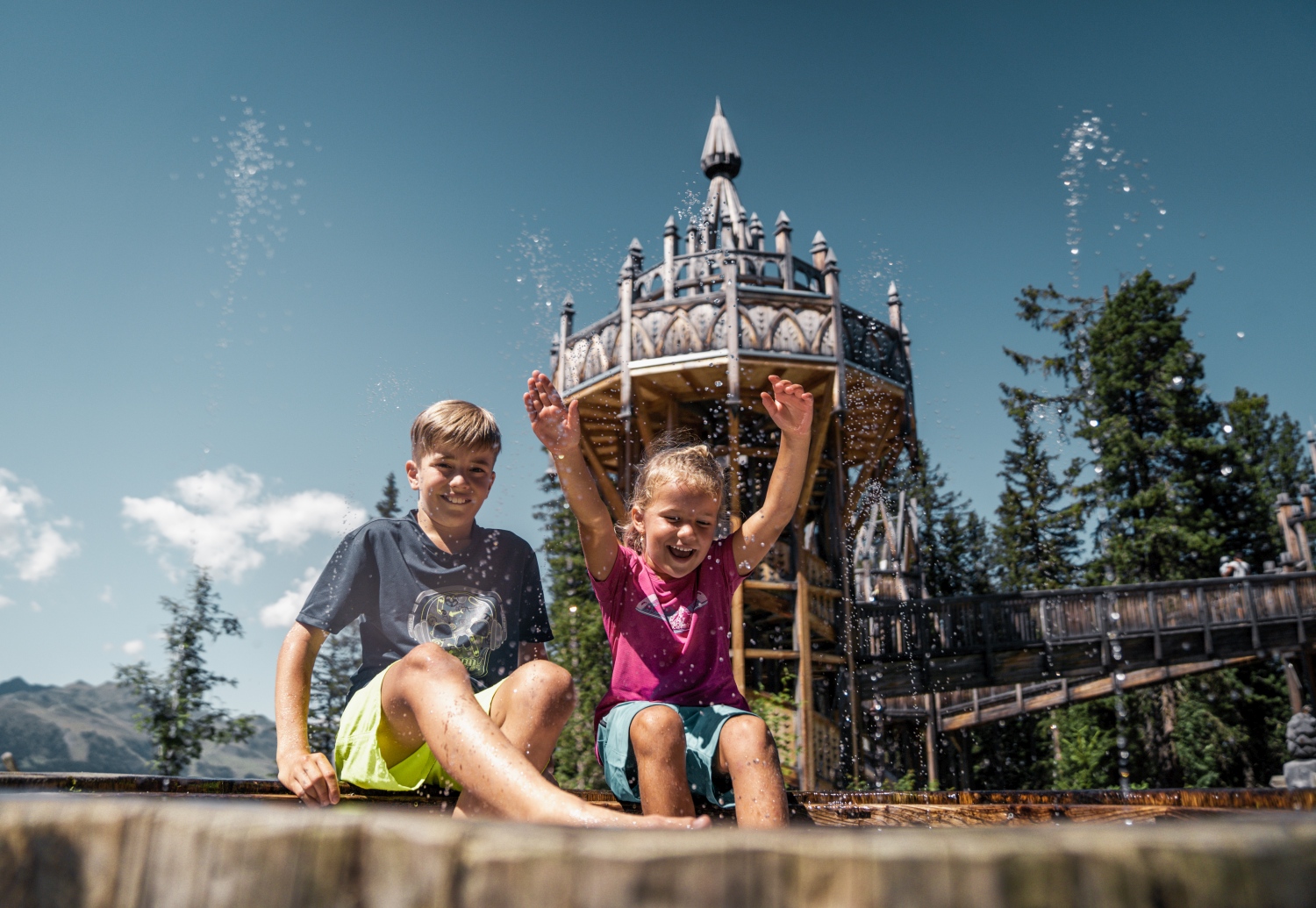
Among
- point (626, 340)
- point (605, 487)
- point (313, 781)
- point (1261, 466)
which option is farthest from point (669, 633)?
point (1261, 466)

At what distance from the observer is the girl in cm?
225

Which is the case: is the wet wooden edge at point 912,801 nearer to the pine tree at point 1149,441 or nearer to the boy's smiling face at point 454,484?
the boy's smiling face at point 454,484

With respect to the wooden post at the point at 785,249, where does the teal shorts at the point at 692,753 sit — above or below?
below

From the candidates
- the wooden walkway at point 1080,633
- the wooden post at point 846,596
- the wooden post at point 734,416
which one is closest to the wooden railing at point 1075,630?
the wooden walkway at point 1080,633

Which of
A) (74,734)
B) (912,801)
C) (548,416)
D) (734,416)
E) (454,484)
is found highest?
(734,416)

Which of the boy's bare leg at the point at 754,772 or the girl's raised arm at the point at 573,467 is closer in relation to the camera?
the boy's bare leg at the point at 754,772

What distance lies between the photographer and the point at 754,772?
1982 millimetres

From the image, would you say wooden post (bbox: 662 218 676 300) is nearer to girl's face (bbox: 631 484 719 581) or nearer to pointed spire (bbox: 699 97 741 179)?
pointed spire (bbox: 699 97 741 179)

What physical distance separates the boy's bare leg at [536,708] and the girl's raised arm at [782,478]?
90 cm

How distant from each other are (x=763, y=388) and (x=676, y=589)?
987 centimetres

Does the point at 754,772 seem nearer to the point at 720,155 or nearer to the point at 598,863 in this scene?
the point at 598,863

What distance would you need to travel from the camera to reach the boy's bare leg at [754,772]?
190 centimetres

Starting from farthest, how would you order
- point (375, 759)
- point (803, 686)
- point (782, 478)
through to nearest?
point (803, 686)
point (782, 478)
point (375, 759)

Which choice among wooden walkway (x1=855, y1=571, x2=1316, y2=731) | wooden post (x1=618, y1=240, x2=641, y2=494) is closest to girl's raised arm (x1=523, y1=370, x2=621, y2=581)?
wooden post (x1=618, y1=240, x2=641, y2=494)
